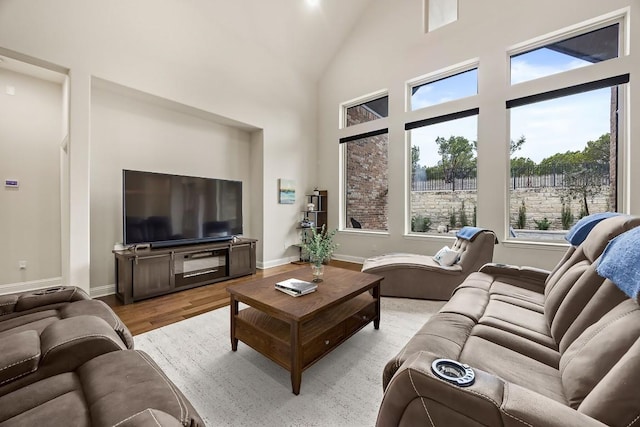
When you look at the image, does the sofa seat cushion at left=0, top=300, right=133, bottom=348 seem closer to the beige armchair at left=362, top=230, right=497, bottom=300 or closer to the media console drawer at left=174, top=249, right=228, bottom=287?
the media console drawer at left=174, top=249, right=228, bottom=287

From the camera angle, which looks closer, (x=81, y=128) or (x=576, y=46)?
(x=81, y=128)

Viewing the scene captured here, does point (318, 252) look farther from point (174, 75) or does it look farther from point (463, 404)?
point (174, 75)

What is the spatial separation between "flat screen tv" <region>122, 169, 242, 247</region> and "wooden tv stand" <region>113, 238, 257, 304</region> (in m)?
0.15

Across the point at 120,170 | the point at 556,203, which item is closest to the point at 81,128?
the point at 120,170

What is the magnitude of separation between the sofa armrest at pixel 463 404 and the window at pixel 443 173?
159 inches

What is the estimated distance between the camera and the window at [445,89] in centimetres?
436

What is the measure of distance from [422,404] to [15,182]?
4.94m

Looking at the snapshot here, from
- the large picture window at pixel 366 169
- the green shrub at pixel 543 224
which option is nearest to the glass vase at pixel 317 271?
the large picture window at pixel 366 169

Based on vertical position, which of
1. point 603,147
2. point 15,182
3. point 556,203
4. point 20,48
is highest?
point 20,48

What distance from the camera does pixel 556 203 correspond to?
3740 mm

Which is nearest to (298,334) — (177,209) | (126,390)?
(126,390)

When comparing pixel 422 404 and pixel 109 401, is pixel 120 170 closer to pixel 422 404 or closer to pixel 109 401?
pixel 109 401

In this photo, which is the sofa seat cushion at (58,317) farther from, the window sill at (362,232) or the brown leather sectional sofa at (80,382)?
the window sill at (362,232)

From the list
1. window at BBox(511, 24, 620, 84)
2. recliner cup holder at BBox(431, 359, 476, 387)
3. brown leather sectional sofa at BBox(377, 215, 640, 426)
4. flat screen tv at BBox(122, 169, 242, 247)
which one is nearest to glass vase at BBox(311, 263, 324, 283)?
brown leather sectional sofa at BBox(377, 215, 640, 426)
